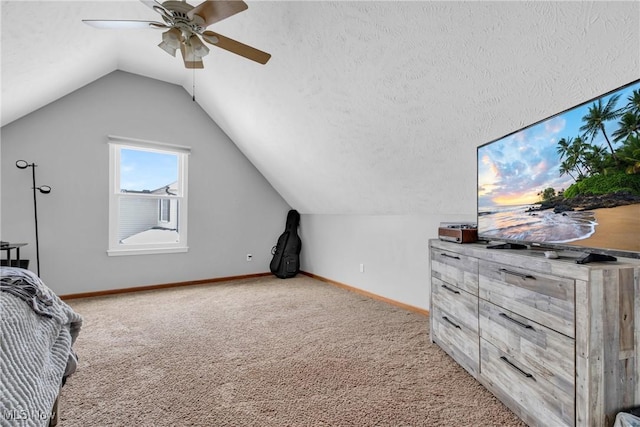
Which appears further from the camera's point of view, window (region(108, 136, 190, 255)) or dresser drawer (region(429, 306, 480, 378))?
window (region(108, 136, 190, 255))

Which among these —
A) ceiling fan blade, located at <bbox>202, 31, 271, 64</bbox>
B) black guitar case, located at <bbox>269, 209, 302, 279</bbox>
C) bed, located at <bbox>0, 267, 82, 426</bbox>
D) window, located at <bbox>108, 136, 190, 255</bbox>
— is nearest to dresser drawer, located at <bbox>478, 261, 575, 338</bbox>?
bed, located at <bbox>0, 267, 82, 426</bbox>

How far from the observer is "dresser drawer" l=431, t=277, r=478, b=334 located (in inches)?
72.4

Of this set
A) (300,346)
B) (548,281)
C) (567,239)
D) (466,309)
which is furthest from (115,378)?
(567,239)

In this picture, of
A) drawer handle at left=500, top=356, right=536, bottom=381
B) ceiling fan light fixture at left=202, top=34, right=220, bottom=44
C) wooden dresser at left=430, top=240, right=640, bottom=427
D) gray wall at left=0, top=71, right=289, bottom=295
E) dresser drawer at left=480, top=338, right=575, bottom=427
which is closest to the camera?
wooden dresser at left=430, top=240, right=640, bottom=427

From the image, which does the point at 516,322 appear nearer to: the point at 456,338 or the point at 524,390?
the point at 524,390

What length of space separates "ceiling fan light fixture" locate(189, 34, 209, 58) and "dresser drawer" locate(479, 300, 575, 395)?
8.20 feet

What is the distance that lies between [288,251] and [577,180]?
4061mm

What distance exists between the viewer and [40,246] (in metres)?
3.41

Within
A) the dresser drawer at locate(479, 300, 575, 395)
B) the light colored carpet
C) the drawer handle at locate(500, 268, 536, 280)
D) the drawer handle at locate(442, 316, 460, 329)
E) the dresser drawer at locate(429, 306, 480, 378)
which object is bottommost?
the light colored carpet

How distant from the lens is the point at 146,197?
417 cm

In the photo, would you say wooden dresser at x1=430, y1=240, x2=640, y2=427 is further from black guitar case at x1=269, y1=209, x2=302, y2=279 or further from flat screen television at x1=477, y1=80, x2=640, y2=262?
black guitar case at x1=269, y1=209, x2=302, y2=279

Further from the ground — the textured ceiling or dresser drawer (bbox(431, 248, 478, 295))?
the textured ceiling

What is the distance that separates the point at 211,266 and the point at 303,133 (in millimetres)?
2576

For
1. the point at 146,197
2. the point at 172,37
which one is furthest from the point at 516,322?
the point at 146,197
